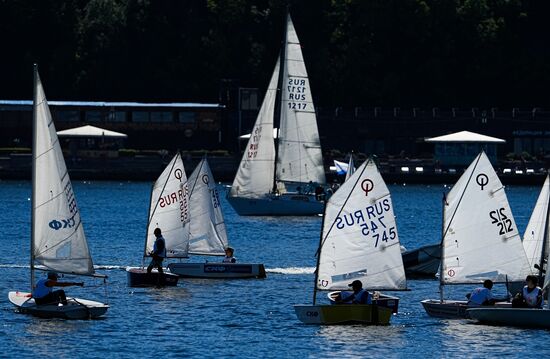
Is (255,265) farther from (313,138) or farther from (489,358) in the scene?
(313,138)

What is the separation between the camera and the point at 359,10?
170 m

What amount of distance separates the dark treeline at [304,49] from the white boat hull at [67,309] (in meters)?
109

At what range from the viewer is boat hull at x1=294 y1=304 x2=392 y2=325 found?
55.6 m

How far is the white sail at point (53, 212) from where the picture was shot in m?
57.4

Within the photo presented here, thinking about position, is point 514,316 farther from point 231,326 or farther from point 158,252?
point 158,252

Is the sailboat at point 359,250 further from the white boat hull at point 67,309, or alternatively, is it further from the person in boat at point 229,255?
the person in boat at point 229,255

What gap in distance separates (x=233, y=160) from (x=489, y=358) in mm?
106952

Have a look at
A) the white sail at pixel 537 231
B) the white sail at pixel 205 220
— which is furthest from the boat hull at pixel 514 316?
the white sail at pixel 205 220

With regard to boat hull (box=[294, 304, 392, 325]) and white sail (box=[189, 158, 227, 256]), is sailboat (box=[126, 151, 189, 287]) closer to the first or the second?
white sail (box=[189, 158, 227, 256])

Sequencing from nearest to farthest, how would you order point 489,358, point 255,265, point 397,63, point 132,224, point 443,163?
point 489,358
point 255,265
point 132,224
point 443,163
point 397,63

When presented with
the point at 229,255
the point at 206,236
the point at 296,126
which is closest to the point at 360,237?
the point at 229,255

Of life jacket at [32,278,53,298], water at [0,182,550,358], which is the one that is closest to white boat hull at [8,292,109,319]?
water at [0,182,550,358]

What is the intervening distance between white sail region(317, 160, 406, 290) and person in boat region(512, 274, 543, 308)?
140 inches

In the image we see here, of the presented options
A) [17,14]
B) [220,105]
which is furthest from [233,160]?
[17,14]
